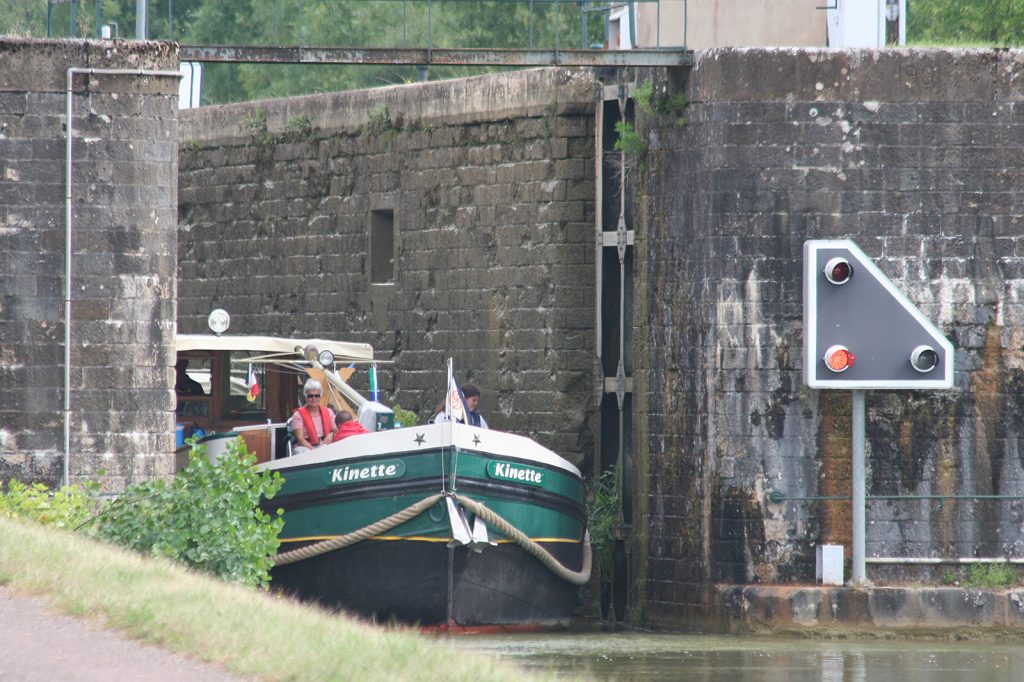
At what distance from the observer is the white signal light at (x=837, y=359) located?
15.5 metres

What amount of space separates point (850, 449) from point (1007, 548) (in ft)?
4.86

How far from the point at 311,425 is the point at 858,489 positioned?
15.6 feet

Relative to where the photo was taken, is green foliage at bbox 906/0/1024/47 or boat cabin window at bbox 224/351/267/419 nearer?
boat cabin window at bbox 224/351/267/419

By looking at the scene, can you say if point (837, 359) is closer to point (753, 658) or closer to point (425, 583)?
point (753, 658)

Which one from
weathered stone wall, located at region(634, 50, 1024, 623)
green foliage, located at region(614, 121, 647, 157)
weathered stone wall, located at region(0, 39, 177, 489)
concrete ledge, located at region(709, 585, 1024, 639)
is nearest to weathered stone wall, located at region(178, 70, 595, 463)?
green foliage, located at region(614, 121, 647, 157)

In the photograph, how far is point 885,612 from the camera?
50.6ft

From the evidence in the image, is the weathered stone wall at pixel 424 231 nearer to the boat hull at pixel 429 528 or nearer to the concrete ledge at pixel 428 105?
the concrete ledge at pixel 428 105

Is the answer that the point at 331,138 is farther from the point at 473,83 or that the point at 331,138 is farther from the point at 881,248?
the point at 881,248

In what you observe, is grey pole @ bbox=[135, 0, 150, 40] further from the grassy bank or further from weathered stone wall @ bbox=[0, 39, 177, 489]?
the grassy bank

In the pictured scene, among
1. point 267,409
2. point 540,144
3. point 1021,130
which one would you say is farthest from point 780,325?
point 267,409

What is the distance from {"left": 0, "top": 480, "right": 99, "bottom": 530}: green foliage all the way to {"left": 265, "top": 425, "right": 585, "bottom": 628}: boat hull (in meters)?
2.01

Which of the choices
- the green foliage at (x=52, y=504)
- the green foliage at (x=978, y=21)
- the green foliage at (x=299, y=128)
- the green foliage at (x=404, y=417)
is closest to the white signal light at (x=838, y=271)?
the green foliage at (x=404, y=417)

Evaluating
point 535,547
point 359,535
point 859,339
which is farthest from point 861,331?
point 359,535

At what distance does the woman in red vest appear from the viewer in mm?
17172
